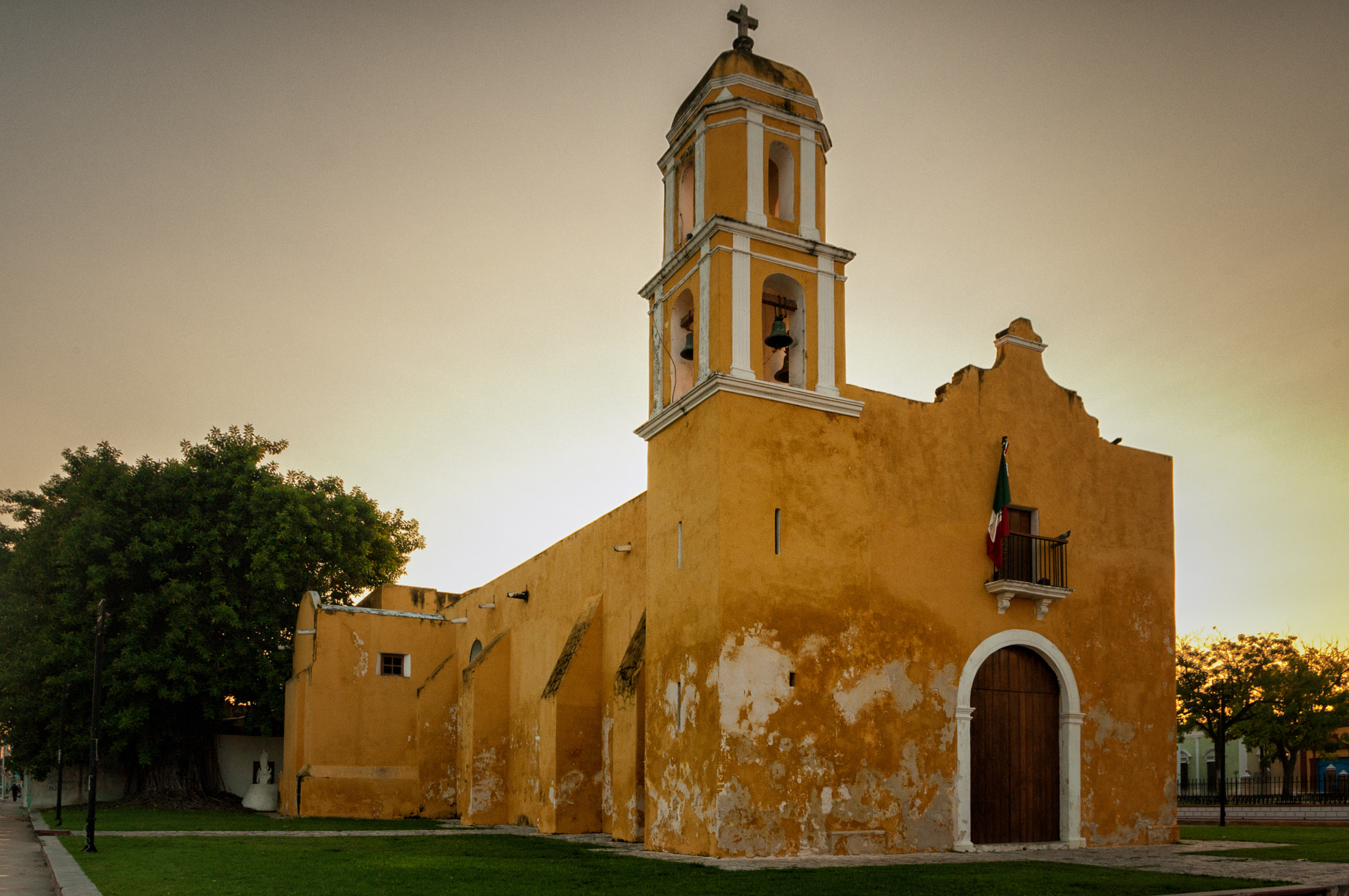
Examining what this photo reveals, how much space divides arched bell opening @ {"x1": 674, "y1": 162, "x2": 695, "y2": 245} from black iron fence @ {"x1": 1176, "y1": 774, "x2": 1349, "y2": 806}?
1722cm

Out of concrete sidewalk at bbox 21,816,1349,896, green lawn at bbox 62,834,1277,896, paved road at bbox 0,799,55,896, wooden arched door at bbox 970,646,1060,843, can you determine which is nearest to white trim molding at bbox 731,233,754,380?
wooden arched door at bbox 970,646,1060,843

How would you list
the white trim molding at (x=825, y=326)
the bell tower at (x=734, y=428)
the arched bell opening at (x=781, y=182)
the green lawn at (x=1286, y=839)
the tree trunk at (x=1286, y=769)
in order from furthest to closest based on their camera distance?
the tree trunk at (x=1286, y=769) < the arched bell opening at (x=781, y=182) < the white trim molding at (x=825, y=326) < the bell tower at (x=734, y=428) < the green lawn at (x=1286, y=839)

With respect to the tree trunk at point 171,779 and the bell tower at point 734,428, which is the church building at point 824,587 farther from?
the tree trunk at point 171,779

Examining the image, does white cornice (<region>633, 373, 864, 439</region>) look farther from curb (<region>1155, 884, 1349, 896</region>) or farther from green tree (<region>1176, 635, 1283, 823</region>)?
green tree (<region>1176, 635, 1283, 823</region>)

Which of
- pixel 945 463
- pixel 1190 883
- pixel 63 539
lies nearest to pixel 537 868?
pixel 1190 883

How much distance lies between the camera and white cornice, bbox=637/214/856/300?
15836mm

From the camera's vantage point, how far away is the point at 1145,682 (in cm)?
1806

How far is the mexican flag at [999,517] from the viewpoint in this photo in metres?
16.8

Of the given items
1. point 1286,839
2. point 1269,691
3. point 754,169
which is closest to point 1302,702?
point 1269,691

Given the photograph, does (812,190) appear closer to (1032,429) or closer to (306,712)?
(1032,429)

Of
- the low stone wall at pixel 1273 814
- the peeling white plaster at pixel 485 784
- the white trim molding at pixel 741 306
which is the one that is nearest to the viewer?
the white trim molding at pixel 741 306

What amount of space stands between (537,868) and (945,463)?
8.51 metres

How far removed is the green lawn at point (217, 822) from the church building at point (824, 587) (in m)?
4.28

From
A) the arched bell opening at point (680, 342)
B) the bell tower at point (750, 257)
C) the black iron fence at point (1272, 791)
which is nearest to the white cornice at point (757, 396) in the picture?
the bell tower at point (750, 257)
